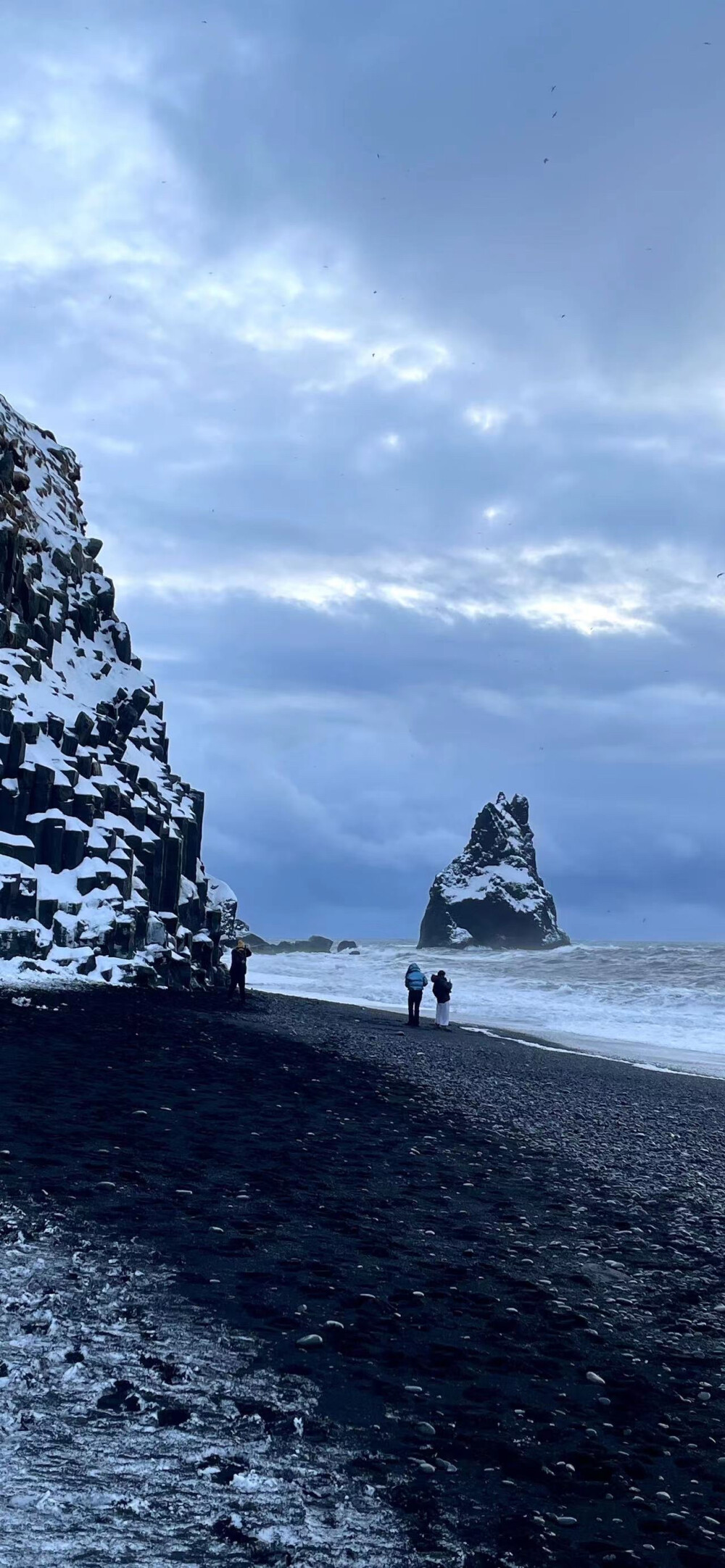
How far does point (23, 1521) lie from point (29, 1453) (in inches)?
27.7

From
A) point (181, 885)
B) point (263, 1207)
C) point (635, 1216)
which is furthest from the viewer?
point (181, 885)

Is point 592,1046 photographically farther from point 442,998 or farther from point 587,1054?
point 442,998

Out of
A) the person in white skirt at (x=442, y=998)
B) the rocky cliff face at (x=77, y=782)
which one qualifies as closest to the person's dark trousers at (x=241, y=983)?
the rocky cliff face at (x=77, y=782)

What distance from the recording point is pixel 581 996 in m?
66.5

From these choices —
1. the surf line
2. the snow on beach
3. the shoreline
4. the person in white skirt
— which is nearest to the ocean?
the shoreline

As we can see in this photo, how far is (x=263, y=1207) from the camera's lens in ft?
37.2

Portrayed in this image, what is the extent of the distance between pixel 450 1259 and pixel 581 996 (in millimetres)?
58496

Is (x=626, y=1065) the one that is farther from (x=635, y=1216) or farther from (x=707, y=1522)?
(x=707, y=1522)

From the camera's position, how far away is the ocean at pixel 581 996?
4488 cm

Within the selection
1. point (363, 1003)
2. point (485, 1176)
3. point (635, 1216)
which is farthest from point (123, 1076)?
point (363, 1003)

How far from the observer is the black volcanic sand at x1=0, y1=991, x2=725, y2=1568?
20.2ft

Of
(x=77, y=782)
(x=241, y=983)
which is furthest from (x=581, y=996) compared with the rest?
(x=77, y=782)

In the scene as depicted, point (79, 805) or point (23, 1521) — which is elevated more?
point (79, 805)

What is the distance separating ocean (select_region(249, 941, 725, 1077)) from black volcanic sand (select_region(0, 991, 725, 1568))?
2014cm
